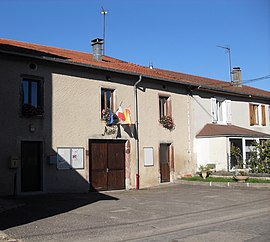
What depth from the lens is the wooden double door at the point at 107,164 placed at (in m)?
16.0

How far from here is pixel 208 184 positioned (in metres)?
17.5

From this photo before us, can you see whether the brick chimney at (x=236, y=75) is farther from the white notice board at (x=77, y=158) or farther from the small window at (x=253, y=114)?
the white notice board at (x=77, y=158)

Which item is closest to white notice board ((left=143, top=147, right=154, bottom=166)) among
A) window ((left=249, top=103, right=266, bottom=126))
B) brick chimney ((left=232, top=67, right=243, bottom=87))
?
window ((left=249, top=103, right=266, bottom=126))

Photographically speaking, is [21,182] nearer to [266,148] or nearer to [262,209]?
[262,209]

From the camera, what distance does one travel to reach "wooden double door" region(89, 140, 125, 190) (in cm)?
1596

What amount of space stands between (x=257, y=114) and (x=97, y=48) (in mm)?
12453

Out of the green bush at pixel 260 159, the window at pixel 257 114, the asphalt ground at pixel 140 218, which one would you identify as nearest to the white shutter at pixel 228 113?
the window at pixel 257 114

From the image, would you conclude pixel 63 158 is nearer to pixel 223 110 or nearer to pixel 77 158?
pixel 77 158

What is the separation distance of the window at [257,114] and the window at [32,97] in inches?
596

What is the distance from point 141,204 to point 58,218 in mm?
3367

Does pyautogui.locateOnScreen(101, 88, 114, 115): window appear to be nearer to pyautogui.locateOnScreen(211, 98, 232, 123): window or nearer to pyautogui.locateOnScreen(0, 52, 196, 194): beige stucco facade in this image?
pyautogui.locateOnScreen(0, 52, 196, 194): beige stucco facade

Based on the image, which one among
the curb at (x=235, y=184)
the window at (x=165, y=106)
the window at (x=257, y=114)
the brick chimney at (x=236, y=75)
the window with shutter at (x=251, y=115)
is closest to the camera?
the curb at (x=235, y=184)

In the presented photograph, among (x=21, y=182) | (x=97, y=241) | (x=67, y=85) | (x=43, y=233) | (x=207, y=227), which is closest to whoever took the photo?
(x=97, y=241)

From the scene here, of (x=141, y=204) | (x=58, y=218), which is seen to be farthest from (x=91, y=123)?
(x=58, y=218)
